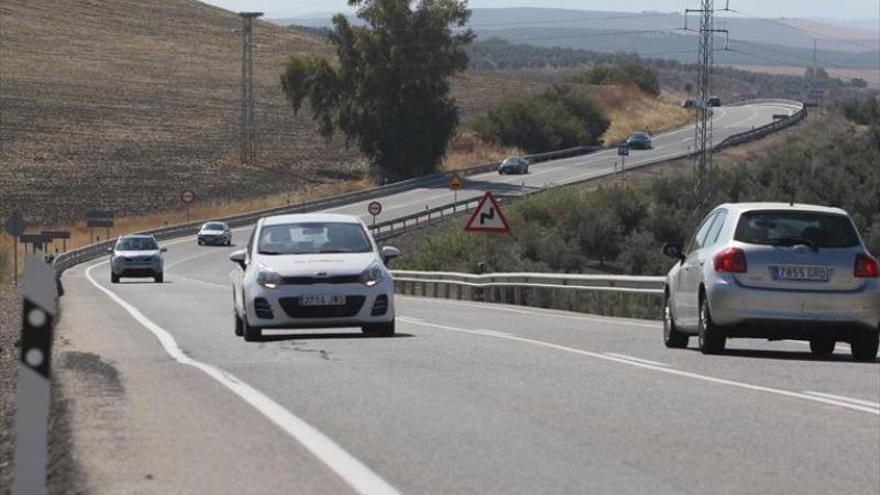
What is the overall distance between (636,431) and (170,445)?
9.90 feet

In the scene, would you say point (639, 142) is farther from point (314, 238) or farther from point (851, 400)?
point (851, 400)

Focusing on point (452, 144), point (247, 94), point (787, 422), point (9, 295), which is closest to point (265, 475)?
point (787, 422)

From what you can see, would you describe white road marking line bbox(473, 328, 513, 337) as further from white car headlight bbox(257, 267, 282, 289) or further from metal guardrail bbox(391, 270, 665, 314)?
metal guardrail bbox(391, 270, 665, 314)

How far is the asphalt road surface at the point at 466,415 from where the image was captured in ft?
35.0

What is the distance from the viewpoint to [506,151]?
136125 mm

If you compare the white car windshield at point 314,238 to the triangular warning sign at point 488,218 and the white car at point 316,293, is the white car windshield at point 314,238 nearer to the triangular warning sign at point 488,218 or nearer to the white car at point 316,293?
the white car at point 316,293

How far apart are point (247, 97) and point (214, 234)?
628 inches

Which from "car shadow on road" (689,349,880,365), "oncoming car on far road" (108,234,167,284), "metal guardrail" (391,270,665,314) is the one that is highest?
"car shadow on road" (689,349,880,365)

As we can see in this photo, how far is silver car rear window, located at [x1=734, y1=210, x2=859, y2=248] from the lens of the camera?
65.0 feet

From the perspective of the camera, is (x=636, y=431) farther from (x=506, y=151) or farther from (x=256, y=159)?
(x=506, y=151)

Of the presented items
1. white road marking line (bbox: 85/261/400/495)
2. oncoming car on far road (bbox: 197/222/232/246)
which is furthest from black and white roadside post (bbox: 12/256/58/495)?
oncoming car on far road (bbox: 197/222/232/246)

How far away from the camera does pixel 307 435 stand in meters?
12.5

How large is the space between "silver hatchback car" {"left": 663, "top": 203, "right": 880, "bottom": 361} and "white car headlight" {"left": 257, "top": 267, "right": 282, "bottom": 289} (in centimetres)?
520

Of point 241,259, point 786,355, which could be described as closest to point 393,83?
point 241,259
